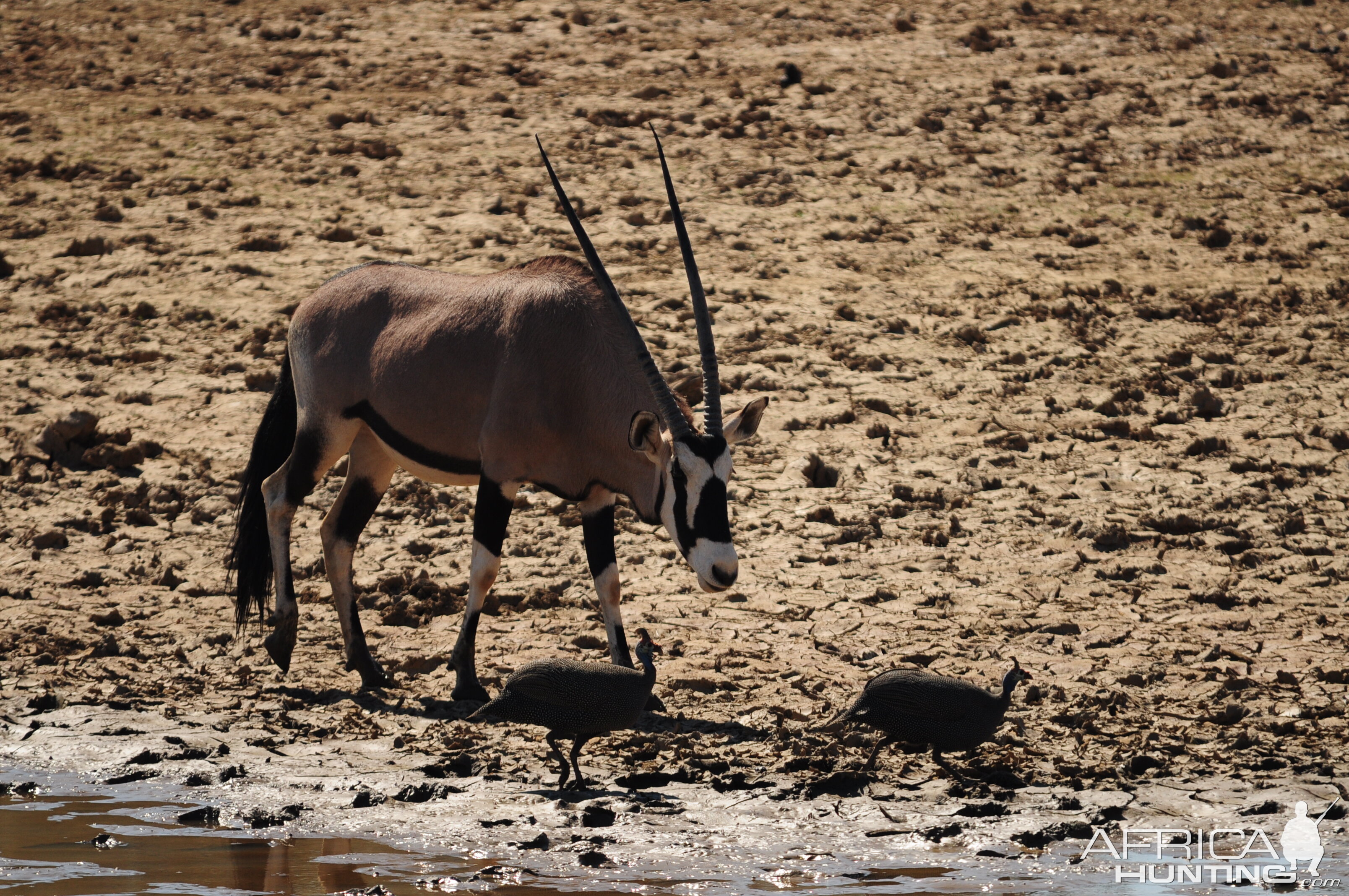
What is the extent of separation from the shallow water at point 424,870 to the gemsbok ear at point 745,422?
2.15m

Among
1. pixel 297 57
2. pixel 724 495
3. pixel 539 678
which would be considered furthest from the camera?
pixel 297 57

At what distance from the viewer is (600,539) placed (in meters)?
7.57

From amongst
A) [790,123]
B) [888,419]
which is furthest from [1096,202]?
[888,419]

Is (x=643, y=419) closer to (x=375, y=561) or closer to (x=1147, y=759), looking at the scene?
(x=1147, y=759)

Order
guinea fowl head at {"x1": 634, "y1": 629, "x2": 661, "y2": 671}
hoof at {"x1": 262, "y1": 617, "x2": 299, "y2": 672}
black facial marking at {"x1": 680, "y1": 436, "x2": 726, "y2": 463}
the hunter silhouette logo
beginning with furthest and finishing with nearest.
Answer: hoof at {"x1": 262, "y1": 617, "x2": 299, "y2": 672} < black facial marking at {"x1": 680, "y1": 436, "x2": 726, "y2": 463} < guinea fowl head at {"x1": 634, "y1": 629, "x2": 661, "y2": 671} < the hunter silhouette logo

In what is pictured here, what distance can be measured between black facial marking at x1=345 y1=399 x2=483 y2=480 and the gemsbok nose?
146cm

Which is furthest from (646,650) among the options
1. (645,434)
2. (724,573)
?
(645,434)

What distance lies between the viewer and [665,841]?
579cm

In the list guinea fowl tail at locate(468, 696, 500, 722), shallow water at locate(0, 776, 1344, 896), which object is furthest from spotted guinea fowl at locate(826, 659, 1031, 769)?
guinea fowl tail at locate(468, 696, 500, 722)

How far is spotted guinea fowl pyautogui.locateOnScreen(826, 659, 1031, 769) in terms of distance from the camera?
6.11m

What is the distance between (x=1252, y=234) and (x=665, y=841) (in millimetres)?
9516

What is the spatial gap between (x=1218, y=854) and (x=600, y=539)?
313cm

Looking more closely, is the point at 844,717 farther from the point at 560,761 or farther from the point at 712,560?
the point at 560,761

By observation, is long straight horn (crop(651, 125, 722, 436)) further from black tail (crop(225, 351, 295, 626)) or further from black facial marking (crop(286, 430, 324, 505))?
black tail (crop(225, 351, 295, 626))
